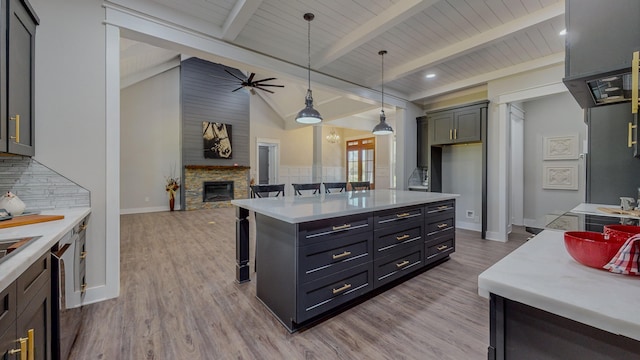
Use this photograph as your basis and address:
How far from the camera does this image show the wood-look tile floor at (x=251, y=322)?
1684 mm

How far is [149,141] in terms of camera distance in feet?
23.3

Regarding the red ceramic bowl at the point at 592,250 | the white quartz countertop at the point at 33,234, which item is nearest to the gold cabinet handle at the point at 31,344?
the white quartz countertop at the point at 33,234

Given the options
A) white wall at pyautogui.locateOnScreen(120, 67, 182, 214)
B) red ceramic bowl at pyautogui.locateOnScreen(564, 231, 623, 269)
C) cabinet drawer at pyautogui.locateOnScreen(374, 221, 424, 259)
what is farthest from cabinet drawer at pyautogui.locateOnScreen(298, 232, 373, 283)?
white wall at pyautogui.locateOnScreen(120, 67, 182, 214)

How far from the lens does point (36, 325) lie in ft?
3.53

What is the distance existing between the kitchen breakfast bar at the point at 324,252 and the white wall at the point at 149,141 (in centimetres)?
591

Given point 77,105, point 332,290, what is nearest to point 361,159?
point 332,290

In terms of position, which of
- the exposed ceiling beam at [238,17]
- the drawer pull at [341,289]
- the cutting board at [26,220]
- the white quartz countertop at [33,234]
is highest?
the exposed ceiling beam at [238,17]

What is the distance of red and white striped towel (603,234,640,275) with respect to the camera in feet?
2.26

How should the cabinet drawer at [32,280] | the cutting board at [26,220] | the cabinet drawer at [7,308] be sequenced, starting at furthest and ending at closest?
1. the cutting board at [26,220]
2. the cabinet drawer at [32,280]
3. the cabinet drawer at [7,308]

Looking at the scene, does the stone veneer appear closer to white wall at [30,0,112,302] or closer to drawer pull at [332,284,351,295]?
white wall at [30,0,112,302]

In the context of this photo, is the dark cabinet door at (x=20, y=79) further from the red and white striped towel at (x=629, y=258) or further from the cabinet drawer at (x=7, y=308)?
the red and white striped towel at (x=629, y=258)

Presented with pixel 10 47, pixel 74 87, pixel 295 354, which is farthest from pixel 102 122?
pixel 295 354

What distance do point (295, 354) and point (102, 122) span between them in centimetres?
246

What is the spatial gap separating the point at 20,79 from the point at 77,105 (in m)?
0.40
